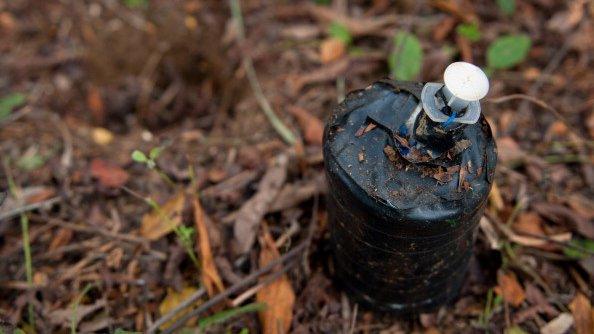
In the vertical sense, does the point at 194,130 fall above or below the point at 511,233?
above

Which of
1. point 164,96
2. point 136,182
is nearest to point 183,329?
point 136,182

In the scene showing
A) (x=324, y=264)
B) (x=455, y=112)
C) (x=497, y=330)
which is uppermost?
(x=455, y=112)

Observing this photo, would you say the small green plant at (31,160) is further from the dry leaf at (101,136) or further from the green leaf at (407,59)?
the green leaf at (407,59)

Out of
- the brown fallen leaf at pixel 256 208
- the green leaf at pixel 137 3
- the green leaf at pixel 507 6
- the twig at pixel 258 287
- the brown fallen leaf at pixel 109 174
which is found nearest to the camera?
the twig at pixel 258 287

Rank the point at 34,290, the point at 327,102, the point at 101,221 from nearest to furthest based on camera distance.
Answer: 1. the point at 34,290
2. the point at 101,221
3. the point at 327,102

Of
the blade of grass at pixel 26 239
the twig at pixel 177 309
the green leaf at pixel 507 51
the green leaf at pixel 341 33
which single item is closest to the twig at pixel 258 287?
the twig at pixel 177 309

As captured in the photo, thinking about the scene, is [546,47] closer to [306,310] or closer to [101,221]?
[306,310]

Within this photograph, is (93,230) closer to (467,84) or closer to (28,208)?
(28,208)
